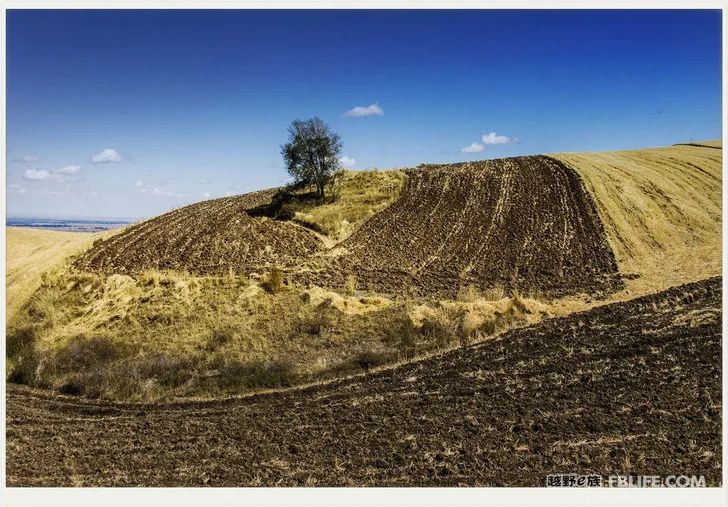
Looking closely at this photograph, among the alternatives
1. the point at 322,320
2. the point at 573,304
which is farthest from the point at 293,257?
the point at 573,304

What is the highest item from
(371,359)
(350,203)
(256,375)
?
(350,203)

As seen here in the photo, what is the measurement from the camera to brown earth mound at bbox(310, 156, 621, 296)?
25781 millimetres

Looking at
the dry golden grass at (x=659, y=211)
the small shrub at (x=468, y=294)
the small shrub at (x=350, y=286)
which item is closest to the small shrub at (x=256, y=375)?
the small shrub at (x=350, y=286)

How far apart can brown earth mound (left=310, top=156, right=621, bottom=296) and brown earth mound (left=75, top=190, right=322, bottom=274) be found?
3.31 m

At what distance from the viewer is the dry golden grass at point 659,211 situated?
84.5 feet

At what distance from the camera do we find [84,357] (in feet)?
62.3

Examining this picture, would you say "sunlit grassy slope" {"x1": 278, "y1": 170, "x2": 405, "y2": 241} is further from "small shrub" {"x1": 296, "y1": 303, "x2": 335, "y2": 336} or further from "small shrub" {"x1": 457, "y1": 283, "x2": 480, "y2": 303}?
"small shrub" {"x1": 296, "y1": 303, "x2": 335, "y2": 336}

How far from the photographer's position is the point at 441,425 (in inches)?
479

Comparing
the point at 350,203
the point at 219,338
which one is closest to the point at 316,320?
the point at 219,338

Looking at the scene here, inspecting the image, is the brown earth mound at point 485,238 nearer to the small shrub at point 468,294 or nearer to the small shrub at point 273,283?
the small shrub at point 468,294

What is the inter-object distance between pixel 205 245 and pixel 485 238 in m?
16.4

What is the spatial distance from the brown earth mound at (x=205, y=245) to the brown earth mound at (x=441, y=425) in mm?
11592

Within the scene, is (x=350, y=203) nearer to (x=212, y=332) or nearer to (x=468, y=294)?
(x=468, y=294)

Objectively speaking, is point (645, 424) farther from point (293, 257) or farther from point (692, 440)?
point (293, 257)
